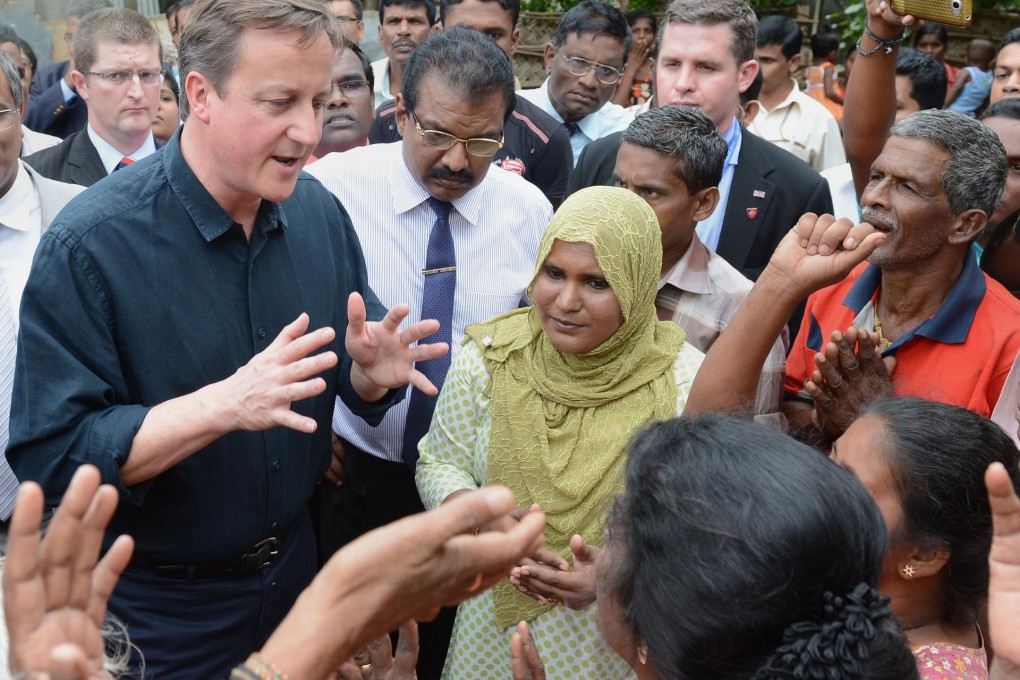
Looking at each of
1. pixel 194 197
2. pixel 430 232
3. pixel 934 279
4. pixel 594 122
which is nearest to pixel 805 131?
pixel 594 122

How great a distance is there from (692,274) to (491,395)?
932 mm

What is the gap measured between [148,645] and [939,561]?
193 cm

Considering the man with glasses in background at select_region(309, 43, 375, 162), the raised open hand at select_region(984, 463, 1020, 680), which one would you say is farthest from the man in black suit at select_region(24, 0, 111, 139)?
the raised open hand at select_region(984, 463, 1020, 680)

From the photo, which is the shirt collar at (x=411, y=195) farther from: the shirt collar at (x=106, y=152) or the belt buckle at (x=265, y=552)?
the shirt collar at (x=106, y=152)

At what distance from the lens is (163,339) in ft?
7.83

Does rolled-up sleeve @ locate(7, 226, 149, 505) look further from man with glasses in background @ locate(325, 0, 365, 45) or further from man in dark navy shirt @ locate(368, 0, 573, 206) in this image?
man with glasses in background @ locate(325, 0, 365, 45)

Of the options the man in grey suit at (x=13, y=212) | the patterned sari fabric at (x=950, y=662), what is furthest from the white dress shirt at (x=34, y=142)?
the patterned sari fabric at (x=950, y=662)

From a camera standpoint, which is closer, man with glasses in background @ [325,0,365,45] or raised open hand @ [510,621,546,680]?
raised open hand @ [510,621,546,680]

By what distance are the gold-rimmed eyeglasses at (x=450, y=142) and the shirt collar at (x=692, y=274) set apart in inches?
30.8

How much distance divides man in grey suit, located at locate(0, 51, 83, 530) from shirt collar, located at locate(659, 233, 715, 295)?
6.72 feet

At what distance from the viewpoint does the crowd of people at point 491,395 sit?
1557 millimetres

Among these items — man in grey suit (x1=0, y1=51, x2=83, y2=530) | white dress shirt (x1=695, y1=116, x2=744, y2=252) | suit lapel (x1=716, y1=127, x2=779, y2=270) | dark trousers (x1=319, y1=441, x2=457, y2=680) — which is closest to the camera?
man in grey suit (x1=0, y1=51, x2=83, y2=530)

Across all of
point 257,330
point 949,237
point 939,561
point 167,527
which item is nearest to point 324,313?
point 257,330

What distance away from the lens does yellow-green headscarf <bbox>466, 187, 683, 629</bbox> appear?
2754 mm
